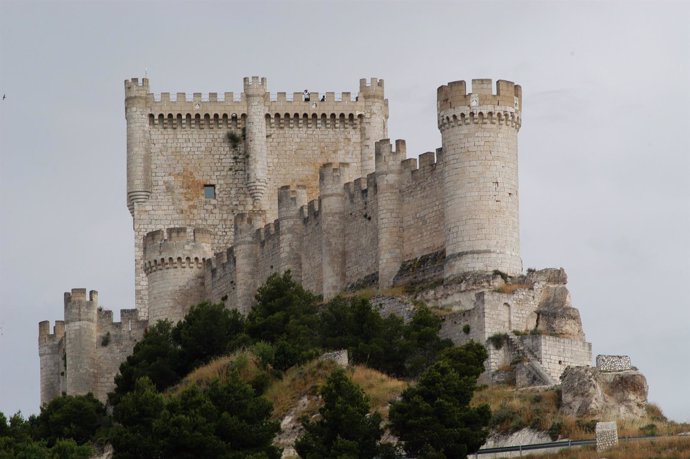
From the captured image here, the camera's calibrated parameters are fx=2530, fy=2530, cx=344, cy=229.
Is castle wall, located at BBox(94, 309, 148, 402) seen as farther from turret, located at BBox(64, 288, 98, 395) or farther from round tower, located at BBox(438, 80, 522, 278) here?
round tower, located at BBox(438, 80, 522, 278)

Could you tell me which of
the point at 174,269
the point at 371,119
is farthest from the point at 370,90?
the point at 174,269

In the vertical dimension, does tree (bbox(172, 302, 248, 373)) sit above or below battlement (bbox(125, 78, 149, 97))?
below

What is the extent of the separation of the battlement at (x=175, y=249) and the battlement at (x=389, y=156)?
12.5 meters

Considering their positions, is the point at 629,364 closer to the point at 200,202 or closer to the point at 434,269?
the point at 434,269

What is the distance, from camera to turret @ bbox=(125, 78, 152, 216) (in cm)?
9050

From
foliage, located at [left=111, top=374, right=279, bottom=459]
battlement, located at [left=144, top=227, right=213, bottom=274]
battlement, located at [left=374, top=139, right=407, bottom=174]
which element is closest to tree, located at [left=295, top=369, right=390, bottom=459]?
foliage, located at [left=111, top=374, right=279, bottom=459]

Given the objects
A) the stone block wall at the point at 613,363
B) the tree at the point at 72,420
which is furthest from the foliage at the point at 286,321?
the stone block wall at the point at 613,363

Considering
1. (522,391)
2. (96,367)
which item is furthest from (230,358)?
(96,367)

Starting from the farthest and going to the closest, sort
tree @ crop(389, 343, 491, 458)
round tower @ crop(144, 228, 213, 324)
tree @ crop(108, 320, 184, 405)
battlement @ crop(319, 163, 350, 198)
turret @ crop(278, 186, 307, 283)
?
round tower @ crop(144, 228, 213, 324), turret @ crop(278, 186, 307, 283), battlement @ crop(319, 163, 350, 198), tree @ crop(108, 320, 184, 405), tree @ crop(389, 343, 491, 458)

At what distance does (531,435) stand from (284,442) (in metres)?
7.34

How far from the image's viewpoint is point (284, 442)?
64312 mm

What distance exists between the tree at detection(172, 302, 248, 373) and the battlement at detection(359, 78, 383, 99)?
1603 centimetres

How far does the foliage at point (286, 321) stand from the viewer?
69.4 metres

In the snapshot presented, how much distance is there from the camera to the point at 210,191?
298 ft
